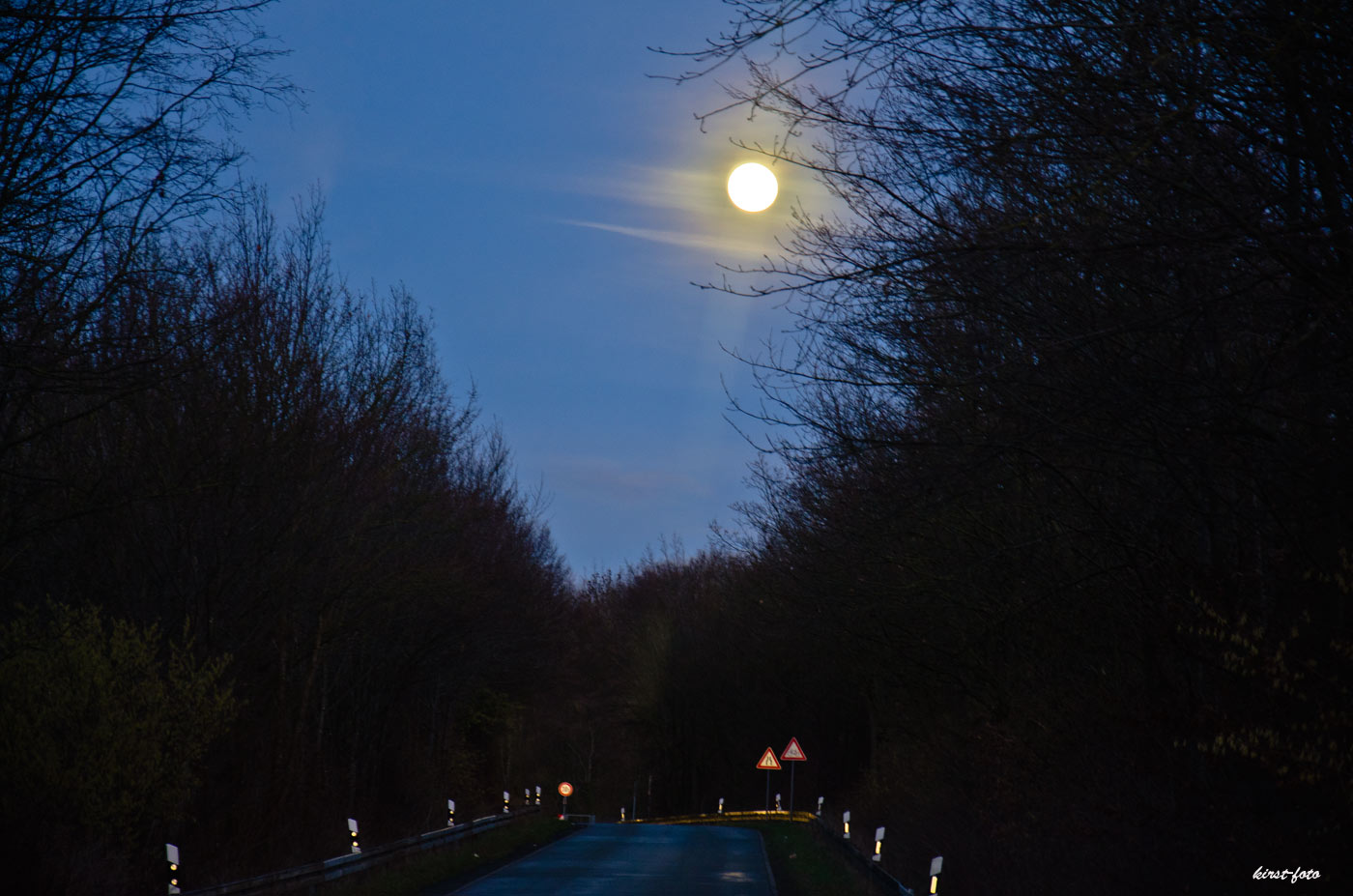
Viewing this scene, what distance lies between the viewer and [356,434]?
22.8 meters

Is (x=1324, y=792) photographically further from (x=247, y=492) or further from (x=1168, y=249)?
(x=247, y=492)

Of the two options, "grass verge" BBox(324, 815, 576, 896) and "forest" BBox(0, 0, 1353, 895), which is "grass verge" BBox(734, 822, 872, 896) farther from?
"grass verge" BBox(324, 815, 576, 896)

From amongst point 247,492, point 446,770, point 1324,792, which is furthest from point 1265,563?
point 446,770

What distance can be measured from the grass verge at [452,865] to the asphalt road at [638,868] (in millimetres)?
451

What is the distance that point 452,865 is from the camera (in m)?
24.2

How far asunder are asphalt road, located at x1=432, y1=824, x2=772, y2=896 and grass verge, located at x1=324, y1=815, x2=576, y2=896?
451 millimetres

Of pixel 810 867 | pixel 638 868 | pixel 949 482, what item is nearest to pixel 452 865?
pixel 638 868

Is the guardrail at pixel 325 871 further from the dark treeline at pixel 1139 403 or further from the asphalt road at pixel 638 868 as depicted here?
the dark treeline at pixel 1139 403

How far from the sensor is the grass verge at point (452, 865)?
19.0 meters

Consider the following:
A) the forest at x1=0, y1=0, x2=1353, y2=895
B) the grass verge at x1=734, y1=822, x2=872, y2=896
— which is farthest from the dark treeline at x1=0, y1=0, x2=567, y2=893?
the grass verge at x1=734, y1=822, x2=872, y2=896

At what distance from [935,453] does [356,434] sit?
13584 mm

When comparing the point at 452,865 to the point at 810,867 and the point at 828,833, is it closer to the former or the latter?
the point at 810,867

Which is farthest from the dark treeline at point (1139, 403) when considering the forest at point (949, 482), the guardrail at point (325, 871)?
the guardrail at point (325, 871)

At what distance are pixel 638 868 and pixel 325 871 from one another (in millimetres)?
8886
